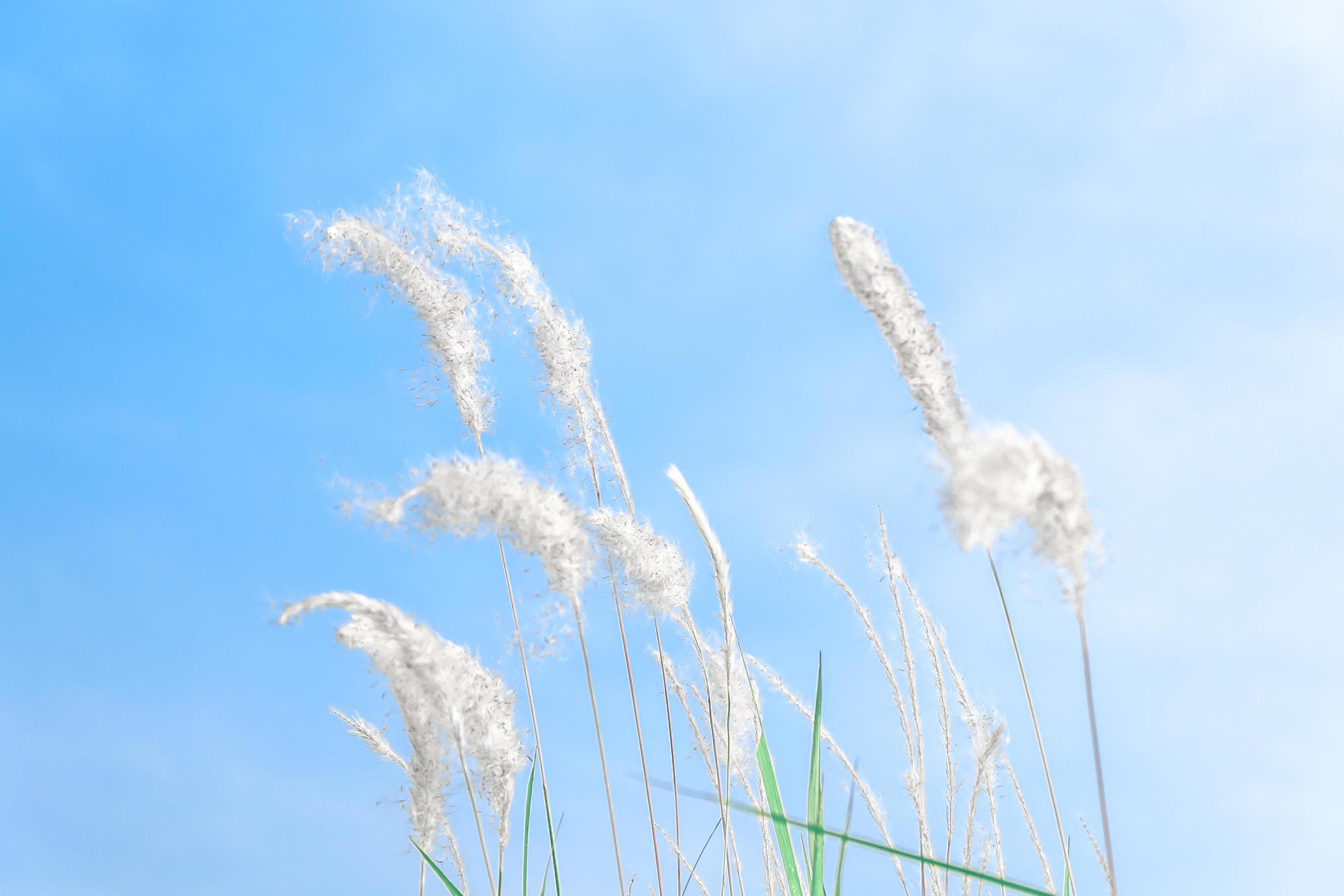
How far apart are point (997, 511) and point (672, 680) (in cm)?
155

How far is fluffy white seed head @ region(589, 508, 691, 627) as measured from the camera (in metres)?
1.94

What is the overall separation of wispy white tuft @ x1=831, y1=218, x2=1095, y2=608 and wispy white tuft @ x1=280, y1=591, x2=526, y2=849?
0.71 metres

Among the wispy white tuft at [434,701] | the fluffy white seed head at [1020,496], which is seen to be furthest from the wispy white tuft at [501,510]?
the fluffy white seed head at [1020,496]

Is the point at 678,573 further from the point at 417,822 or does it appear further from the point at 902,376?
the point at 902,376

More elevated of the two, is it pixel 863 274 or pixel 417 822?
pixel 863 274

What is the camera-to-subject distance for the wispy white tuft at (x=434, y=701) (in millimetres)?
1308

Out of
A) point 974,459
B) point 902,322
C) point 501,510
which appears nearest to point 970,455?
point 974,459

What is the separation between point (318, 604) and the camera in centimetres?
125

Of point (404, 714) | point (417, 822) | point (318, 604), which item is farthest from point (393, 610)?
point (417, 822)

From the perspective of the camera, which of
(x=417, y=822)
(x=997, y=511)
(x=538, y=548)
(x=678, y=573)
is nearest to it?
(x=997, y=511)

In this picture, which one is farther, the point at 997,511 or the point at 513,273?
the point at 513,273

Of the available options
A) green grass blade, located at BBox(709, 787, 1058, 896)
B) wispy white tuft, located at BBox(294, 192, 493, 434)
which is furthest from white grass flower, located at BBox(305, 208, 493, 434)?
green grass blade, located at BBox(709, 787, 1058, 896)

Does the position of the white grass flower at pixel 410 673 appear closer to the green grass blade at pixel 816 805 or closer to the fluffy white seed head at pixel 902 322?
the green grass blade at pixel 816 805

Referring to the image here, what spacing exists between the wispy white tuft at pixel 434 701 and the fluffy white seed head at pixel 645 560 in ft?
1.58
